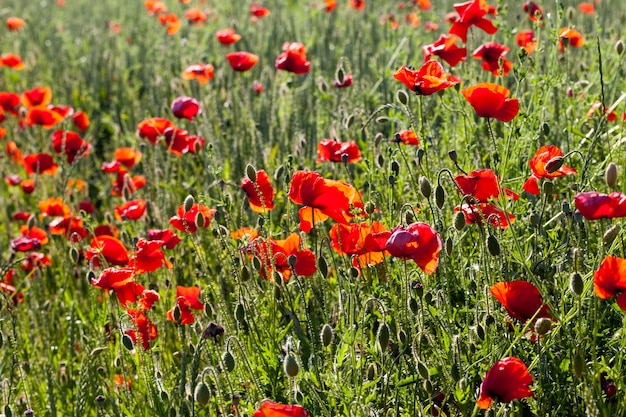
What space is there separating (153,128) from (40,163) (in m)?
0.71

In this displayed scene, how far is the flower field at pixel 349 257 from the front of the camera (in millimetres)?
1680

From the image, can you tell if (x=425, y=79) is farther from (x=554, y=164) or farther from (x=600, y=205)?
(x=600, y=205)

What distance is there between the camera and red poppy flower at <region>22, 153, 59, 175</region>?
3.45 m

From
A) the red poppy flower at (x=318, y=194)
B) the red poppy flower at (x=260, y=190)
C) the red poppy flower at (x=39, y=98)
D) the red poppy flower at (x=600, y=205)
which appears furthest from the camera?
the red poppy flower at (x=39, y=98)

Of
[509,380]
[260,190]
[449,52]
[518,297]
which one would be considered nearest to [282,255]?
[260,190]

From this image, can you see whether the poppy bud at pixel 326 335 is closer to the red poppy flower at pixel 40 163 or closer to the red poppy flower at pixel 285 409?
the red poppy flower at pixel 285 409

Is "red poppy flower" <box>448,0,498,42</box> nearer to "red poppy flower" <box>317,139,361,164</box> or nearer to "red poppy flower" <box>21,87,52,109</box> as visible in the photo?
"red poppy flower" <box>317,139,361,164</box>

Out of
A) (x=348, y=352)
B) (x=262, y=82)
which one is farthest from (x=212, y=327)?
(x=262, y=82)

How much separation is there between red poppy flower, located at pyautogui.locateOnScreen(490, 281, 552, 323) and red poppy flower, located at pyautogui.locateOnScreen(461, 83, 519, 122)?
0.48 metres

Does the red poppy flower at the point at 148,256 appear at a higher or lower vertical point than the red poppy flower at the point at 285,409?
lower

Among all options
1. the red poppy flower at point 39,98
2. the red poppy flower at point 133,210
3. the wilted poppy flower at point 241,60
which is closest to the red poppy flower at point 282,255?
the red poppy flower at point 133,210

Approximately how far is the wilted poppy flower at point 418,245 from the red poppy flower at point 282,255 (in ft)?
1.06

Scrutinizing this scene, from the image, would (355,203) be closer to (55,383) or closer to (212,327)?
(212,327)

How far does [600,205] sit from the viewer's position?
4.95 feet
